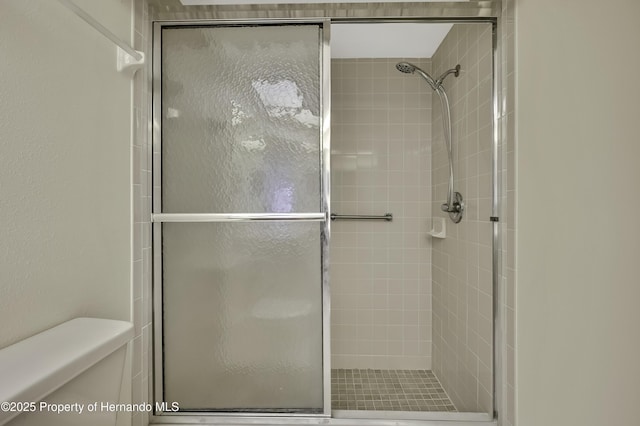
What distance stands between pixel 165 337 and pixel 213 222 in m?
0.52

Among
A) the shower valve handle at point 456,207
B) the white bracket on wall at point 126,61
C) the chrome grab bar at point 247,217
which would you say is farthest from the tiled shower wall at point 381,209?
the white bracket on wall at point 126,61

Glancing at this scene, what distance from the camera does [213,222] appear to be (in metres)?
1.51

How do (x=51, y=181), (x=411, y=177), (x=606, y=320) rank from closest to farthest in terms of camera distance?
(x=51, y=181), (x=606, y=320), (x=411, y=177)

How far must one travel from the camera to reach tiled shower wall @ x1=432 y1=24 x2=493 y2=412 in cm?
164

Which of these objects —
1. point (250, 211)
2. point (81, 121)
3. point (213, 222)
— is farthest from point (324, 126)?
point (81, 121)

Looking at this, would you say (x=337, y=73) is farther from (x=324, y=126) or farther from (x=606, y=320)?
(x=606, y=320)

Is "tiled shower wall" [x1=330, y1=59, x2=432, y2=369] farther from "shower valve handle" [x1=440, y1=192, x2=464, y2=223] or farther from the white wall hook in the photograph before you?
"shower valve handle" [x1=440, y1=192, x2=464, y2=223]

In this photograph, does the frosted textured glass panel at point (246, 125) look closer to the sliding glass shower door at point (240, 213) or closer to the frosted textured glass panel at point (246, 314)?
the sliding glass shower door at point (240, 213)

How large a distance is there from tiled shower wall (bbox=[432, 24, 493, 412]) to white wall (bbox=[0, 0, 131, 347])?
1.48m

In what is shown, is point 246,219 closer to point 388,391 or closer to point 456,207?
point 456,207

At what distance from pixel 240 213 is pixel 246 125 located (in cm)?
36

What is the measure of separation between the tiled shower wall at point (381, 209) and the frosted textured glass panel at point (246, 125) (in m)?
1.05

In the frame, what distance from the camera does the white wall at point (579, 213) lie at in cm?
136

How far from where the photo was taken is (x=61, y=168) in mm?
1066
